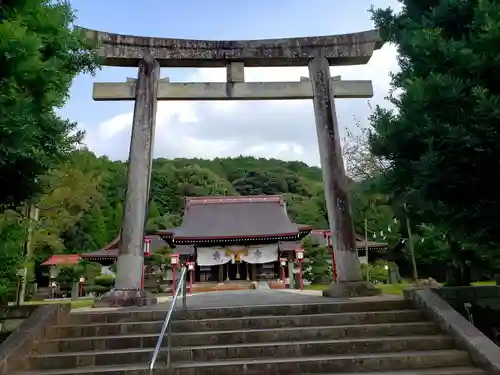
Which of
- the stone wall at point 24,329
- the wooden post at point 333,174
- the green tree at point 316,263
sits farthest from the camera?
the green tree at point 316,263

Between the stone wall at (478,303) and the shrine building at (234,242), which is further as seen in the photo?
the shrine building at (234,242)

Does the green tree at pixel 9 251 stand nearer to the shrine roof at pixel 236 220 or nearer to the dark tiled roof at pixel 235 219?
the shrine roof at pixel 236 220

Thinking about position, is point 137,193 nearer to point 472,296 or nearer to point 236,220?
point 472,296

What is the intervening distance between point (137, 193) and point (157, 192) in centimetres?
5197

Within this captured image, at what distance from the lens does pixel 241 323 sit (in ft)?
17.1

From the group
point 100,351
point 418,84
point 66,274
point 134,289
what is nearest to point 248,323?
point 100,351

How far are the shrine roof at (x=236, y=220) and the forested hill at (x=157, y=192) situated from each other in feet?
19.0

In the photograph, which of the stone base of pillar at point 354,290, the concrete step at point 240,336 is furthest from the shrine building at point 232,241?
the concrete step at point 240,336

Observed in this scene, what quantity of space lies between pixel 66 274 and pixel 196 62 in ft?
64.5

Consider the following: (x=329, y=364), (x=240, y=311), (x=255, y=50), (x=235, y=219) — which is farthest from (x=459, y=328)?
(x=235, y=219)

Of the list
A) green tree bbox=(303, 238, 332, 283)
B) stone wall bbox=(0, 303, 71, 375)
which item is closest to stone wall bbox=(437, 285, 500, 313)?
stone wall bbox=(0, 303, 71, 375)

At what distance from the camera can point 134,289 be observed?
7.34 metres

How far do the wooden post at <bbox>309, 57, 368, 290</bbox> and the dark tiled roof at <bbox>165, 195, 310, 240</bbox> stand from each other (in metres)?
13.2

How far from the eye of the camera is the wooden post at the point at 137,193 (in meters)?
7.34
